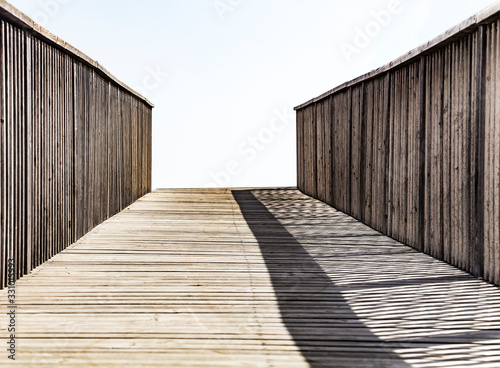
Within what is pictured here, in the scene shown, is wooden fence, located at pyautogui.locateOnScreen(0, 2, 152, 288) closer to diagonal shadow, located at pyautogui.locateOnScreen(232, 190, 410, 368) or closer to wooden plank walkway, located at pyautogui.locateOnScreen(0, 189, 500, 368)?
wooden plank walkway, located at pyautogui.locateOnScreen(0, 189, 500, 368)

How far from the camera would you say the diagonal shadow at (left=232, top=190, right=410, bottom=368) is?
2.61 meters

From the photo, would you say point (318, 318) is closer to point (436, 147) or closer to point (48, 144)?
point (436, 147)

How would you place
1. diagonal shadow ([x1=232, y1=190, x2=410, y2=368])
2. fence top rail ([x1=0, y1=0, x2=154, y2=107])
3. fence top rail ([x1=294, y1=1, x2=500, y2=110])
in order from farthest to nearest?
fence top rail ([x1=294, y1=1, x2=500, y2=110]), fence top rail ([x1=0, y1=0, x2=154, y2=107]), diagonal shadow ([x1=232, y1=190, x2=410, y2=368])

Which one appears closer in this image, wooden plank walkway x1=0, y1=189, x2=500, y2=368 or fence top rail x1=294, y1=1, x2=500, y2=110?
wooden plank walkway x1=0, y1=189, x2=500, y2=368

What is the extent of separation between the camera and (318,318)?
317 cm

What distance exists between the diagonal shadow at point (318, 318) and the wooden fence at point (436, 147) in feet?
4.35

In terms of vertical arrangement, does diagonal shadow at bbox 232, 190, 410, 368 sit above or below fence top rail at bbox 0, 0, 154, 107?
below

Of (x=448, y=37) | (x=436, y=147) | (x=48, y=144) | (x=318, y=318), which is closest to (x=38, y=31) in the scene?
(x=48, y=144)

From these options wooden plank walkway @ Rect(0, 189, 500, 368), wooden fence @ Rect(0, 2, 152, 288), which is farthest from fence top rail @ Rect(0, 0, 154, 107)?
wooden plank walkway @ Rect(0, 189, 500, 368)

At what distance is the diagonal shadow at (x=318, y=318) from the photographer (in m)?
2.61

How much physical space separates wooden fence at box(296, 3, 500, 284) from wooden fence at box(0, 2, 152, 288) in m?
3.77

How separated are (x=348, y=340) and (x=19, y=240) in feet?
9.29

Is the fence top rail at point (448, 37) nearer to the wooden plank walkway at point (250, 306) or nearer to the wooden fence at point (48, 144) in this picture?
the wooden plank walkway at point (250, 306)

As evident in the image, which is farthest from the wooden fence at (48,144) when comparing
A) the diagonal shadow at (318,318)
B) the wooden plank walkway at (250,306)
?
the diagonal shadow at (318,318)
